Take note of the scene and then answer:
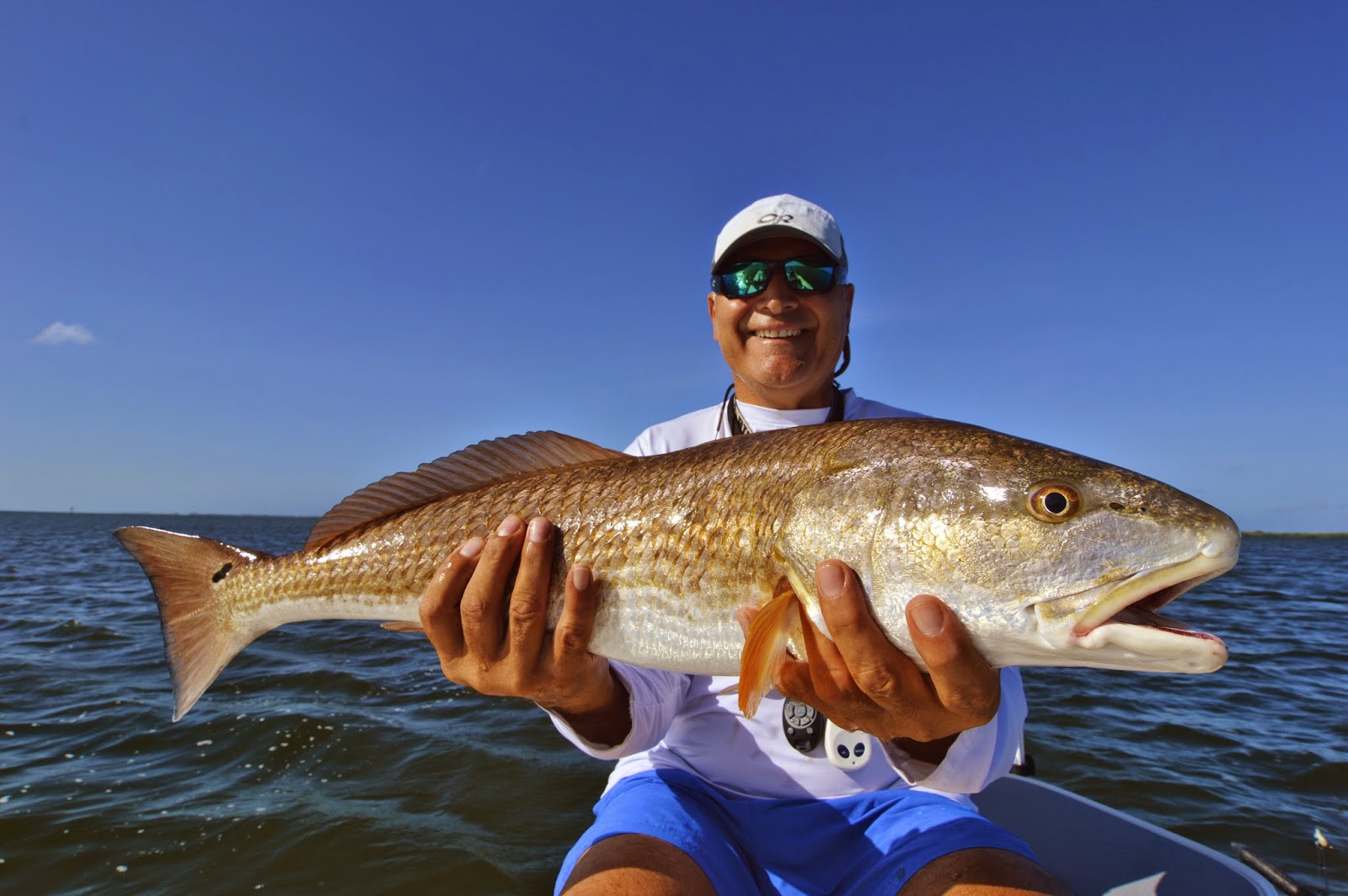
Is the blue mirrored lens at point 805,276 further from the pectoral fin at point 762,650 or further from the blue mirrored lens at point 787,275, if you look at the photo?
the pectoral fin at point 762,650

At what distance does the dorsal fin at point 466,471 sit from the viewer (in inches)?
128

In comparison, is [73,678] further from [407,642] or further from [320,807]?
[320,807]

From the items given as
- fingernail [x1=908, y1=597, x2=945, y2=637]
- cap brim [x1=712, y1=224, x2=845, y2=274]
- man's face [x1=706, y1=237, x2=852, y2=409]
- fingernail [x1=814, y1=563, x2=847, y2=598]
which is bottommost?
fingernail [x1=908, y1=597, x2=945, y2=637]

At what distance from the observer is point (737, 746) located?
11.6 feet

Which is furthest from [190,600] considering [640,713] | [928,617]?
[928,617]

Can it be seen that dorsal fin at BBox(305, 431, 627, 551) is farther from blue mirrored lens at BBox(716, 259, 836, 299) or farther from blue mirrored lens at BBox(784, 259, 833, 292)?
blue mirrored lens at BBox(784, 259, 833, 292)

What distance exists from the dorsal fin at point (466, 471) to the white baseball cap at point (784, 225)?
178cm

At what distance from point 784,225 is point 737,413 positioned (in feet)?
3.68

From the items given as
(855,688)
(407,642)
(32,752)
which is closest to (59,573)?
(407,642)

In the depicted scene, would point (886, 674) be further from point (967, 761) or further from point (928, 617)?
point (967, 761)

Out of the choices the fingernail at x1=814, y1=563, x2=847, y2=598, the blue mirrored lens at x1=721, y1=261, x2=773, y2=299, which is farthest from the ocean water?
the blue mirrored lens at x1=721, y1=261, x2=773, y2=299

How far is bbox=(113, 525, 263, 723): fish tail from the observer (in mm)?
3375

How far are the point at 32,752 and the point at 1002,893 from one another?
8969 millimetres

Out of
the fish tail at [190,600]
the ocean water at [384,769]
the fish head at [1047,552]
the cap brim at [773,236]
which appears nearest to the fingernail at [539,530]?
the fish head at [1047,552]
